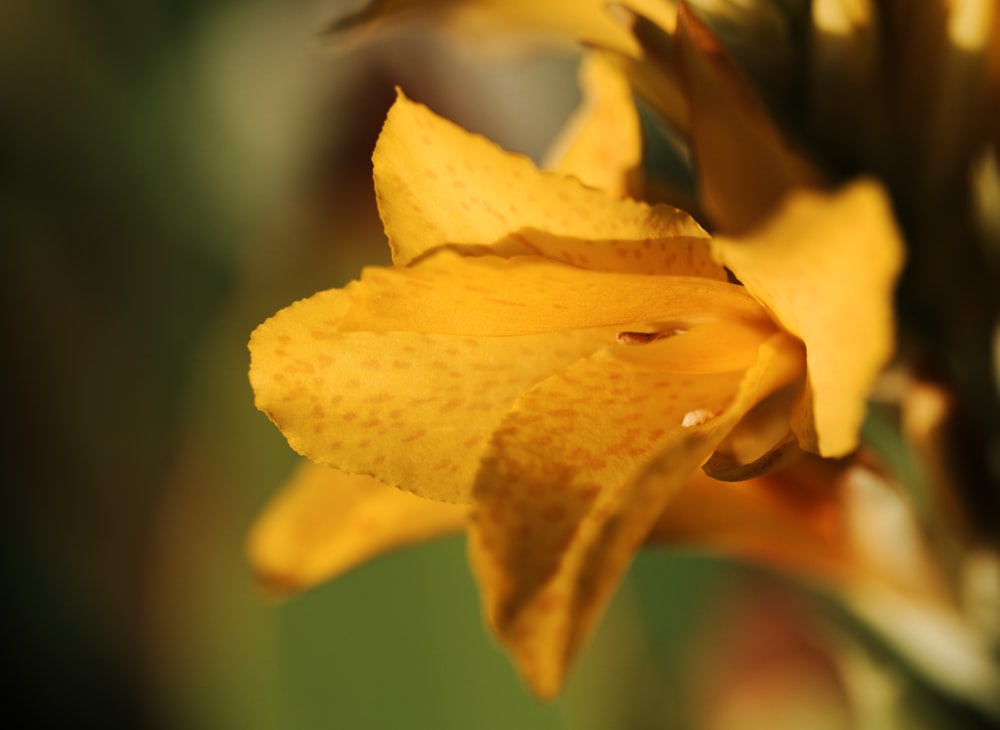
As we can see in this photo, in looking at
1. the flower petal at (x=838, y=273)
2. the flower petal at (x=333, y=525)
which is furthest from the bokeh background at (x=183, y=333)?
the flower petal at (x=838, y=273)

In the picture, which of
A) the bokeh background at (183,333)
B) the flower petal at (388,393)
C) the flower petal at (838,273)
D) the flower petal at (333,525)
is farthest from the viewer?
Answer: the bokeh background at (183,333)

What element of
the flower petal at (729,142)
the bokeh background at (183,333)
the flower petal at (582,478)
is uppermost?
the flower petal at (729,142)

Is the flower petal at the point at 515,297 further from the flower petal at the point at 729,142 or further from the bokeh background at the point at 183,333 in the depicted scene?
the bokeh background at the point at 183,333

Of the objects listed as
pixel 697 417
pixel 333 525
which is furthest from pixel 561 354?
pixel 333 525

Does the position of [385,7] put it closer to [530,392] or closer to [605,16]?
[605,16]

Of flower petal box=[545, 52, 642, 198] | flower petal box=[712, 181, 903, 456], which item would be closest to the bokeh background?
flower petal box=[545, 52, 642, 198]

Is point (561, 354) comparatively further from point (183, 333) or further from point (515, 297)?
point (183, 333)
